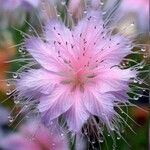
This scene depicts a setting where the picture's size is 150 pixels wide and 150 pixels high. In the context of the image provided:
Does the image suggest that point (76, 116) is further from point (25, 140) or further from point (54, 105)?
point (25, 140)

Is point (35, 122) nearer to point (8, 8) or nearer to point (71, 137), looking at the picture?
point (71, 137)

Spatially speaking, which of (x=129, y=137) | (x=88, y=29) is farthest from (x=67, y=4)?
(x=129, y=137)

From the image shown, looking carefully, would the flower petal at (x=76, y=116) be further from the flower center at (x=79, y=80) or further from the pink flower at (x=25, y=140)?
the pink flower at (x=25, y=140)

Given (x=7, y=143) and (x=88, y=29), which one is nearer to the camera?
(x=88, y=29)

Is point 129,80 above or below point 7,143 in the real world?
above

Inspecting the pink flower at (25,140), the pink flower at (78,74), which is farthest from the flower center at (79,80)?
the pink flower at (25,140)

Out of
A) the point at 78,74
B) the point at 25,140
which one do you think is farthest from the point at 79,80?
the point at 25,140

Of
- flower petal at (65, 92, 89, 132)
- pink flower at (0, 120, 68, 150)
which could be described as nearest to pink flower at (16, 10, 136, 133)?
flower petal at (65, 92, 89, 132)

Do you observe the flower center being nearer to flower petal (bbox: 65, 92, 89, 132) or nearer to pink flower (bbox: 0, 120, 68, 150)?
flower petal (bbox: 65, 92, 89, 132)
